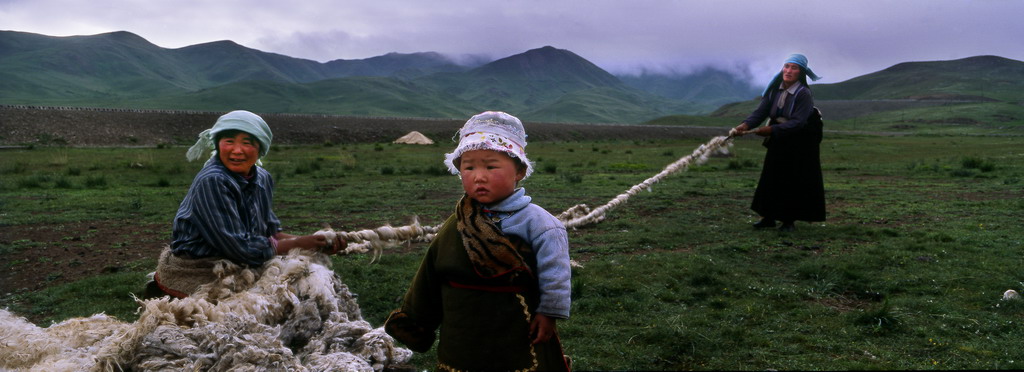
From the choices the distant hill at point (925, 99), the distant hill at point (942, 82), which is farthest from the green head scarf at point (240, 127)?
the distant hill at point (942, 82)

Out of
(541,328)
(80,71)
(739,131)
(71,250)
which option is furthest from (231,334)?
(80,71)

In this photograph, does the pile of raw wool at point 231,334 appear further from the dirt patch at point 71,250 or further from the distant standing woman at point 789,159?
the distant standing woman at point 789,159

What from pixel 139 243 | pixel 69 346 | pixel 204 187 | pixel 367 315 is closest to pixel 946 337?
pixel 367 315

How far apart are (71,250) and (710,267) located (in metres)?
7.55

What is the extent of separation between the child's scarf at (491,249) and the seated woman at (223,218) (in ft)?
5.37

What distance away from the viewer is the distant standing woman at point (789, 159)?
8273 mm

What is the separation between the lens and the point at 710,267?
21.1 feet

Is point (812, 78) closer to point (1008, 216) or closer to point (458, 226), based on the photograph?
point (1008, 216)

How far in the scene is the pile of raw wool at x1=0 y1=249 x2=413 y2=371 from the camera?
3.04m

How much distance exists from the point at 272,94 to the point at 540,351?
506ft

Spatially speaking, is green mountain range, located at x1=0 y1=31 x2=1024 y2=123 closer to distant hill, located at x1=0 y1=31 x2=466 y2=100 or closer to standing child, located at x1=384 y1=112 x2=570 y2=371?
distant hill, located at x1=0 y1=31 x2=466 y2=100

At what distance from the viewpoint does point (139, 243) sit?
8055 mm

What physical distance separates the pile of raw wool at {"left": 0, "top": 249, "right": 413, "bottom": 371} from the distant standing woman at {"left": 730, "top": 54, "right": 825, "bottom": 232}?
614 centimetres

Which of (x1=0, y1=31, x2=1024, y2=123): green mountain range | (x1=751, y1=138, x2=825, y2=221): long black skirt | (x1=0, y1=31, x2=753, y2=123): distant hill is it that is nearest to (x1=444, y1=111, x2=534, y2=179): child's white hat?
(x1=751, y1=138, x2=825, y2=221): long black skirt
